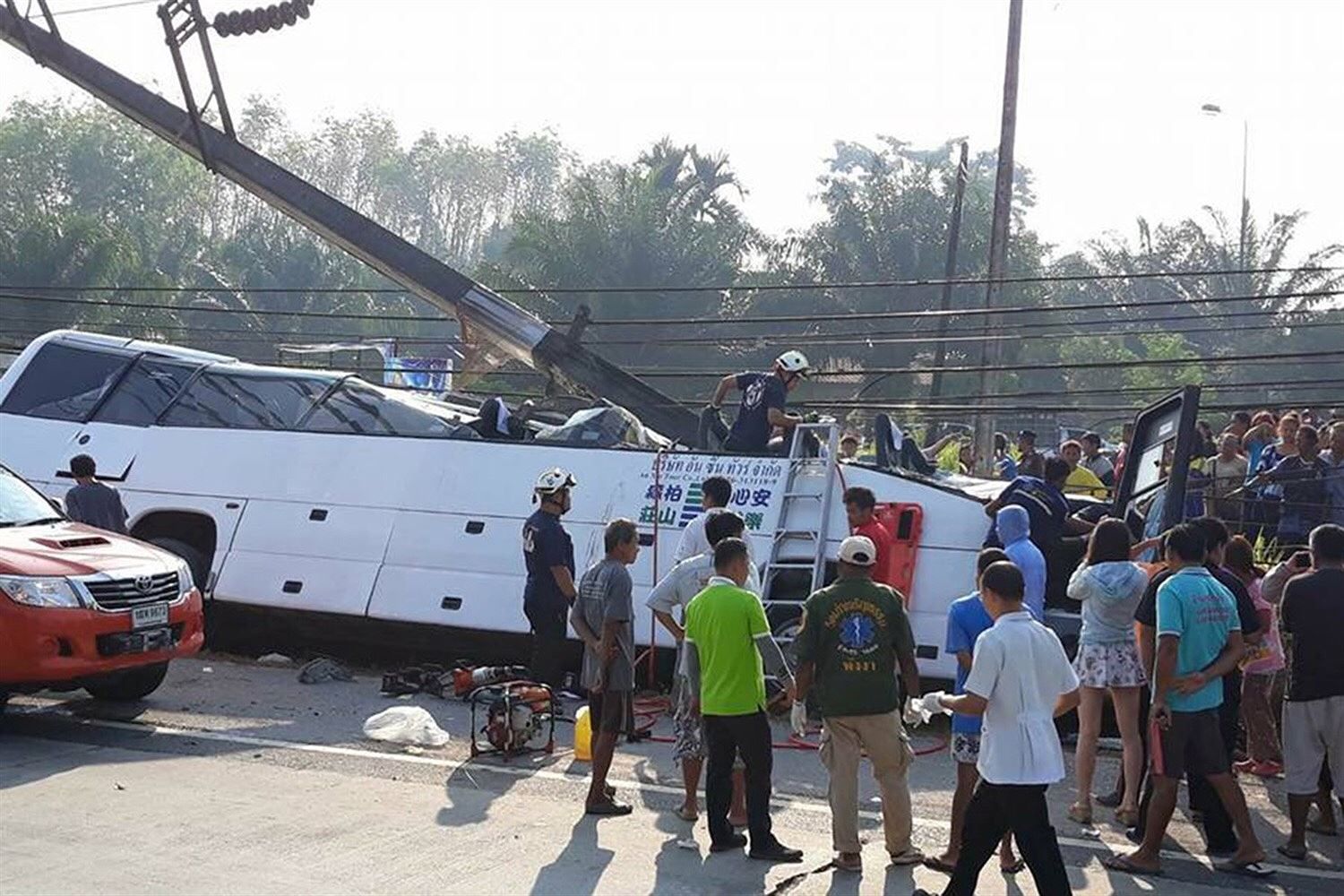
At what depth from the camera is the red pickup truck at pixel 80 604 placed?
1007cm

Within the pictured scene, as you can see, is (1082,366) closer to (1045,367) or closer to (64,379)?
(1045,367)

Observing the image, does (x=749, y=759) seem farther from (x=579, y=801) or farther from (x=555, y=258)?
(x=555, y=258)

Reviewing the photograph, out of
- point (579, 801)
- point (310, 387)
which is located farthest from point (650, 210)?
point (579, 801)

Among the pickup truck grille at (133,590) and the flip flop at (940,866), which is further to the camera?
the pickup truck grille at (133,590)

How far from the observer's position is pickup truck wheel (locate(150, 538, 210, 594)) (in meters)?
14.3

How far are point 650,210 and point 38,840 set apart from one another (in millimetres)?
38456

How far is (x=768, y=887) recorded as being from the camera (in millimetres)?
7562

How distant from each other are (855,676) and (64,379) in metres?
10.2

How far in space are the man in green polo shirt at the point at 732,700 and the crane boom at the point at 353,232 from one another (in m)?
8.02

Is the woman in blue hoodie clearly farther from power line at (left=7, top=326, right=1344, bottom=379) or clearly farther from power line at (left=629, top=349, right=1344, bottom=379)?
power line at (left=629, top=349, right=1344, bottom=379)

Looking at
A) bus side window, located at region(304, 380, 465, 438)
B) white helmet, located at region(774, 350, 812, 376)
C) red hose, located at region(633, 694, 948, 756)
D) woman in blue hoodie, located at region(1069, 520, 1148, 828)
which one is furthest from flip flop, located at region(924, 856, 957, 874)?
bus side window, located at region(304, 380, 465, 438)

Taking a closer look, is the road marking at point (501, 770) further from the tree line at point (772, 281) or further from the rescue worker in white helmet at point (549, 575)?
the tree line at point (772, 281)

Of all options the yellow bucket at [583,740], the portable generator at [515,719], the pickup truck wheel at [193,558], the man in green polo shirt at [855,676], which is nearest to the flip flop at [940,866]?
the man in green polo shirt at [855,676]

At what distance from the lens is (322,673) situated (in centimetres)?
1325
